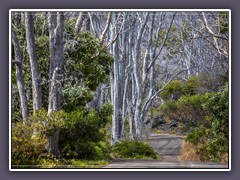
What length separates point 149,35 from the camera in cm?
1108

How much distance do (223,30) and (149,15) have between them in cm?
106

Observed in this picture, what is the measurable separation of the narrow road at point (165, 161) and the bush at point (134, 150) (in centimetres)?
10

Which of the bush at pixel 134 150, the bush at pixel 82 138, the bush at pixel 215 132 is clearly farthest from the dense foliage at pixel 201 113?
the bush at pixel 82 138

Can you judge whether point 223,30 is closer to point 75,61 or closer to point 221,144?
point 221,144

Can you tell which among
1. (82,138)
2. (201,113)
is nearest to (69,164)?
(82,138)

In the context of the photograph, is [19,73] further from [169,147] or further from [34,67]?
[169,147]

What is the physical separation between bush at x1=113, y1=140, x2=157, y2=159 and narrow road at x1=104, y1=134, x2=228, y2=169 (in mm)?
98

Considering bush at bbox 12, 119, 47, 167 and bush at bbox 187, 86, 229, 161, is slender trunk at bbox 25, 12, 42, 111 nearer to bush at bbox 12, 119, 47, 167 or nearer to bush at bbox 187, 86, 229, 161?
bush at bbox 12, 119, 47, 167

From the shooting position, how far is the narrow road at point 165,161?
10.1m

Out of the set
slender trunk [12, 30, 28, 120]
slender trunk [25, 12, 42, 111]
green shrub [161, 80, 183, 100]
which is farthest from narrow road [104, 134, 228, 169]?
slender trunk [12, 30, 28, 120]

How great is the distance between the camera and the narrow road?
33.1 feet

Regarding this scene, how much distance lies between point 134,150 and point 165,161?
64 cm

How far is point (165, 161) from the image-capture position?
1025 cm

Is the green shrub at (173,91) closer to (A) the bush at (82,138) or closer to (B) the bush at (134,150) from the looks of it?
(B) the bush at (134,150)
